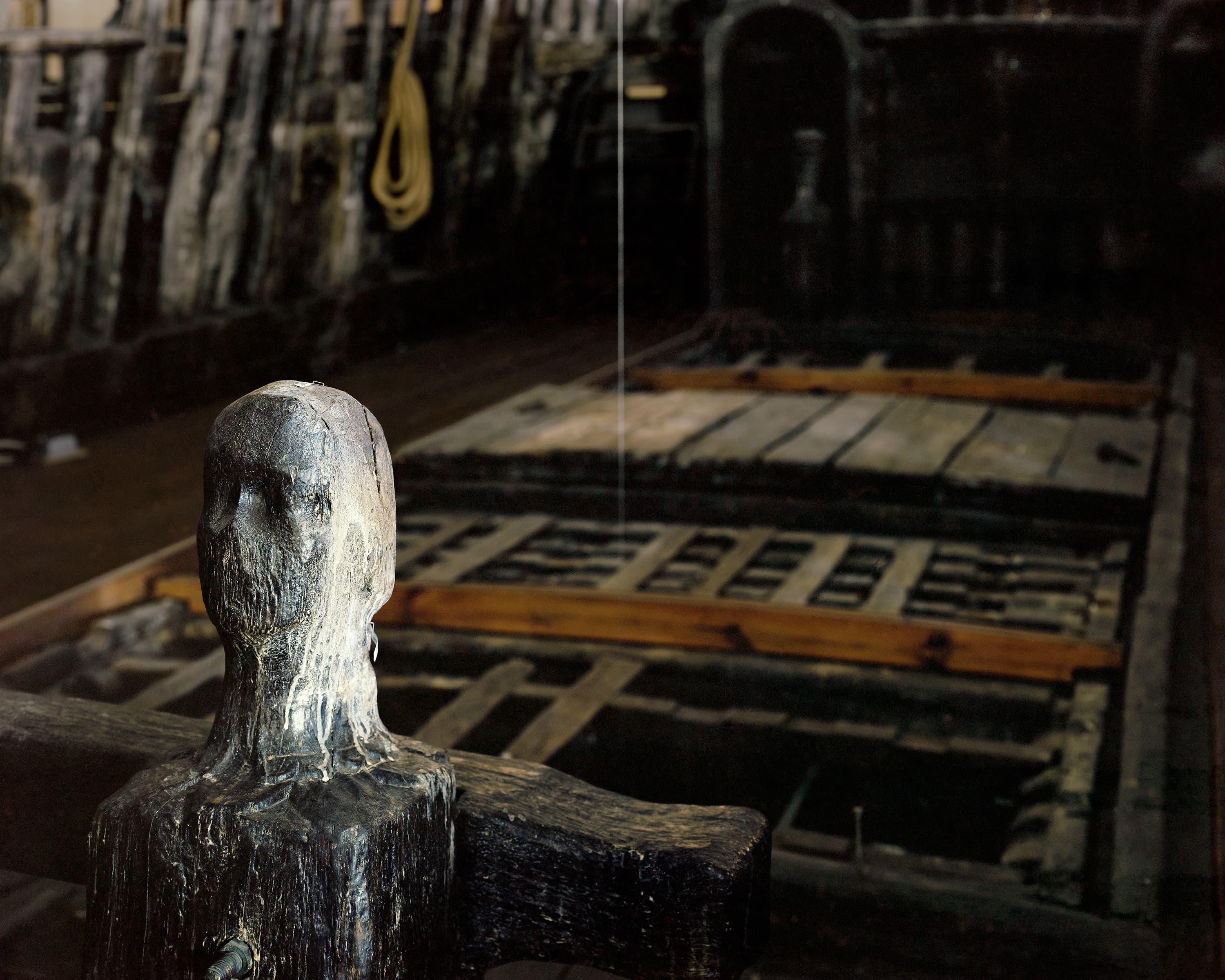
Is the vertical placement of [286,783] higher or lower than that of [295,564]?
lower

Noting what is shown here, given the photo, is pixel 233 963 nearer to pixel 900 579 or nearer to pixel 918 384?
pixel 900 579

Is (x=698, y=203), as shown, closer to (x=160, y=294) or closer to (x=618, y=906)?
(x=160, y=294)

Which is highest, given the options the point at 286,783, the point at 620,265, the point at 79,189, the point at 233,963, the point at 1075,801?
the point at 79,189

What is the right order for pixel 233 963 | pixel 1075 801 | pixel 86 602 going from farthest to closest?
pixel 86 602
pixel 1075 801
pixel 233 963

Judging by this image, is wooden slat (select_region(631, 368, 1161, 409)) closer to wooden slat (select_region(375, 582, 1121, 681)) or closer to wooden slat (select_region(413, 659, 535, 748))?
wooden slat (select_region(375, 582, 1121, 681))

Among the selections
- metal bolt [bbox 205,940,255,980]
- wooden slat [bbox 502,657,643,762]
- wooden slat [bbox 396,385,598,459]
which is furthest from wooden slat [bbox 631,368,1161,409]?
metal bolt [bbox 205,940,255,980]

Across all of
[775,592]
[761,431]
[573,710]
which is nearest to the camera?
[573,710]

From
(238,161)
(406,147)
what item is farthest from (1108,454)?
(238,161)

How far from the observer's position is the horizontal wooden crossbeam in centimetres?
196

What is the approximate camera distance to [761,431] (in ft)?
8.25

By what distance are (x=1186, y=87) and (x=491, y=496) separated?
4.47 feet

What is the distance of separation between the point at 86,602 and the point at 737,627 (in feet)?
3.32

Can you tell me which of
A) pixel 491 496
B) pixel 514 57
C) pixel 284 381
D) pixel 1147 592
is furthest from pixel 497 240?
pixel 284 381

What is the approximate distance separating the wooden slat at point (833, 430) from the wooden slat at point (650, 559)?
0.70 ft
